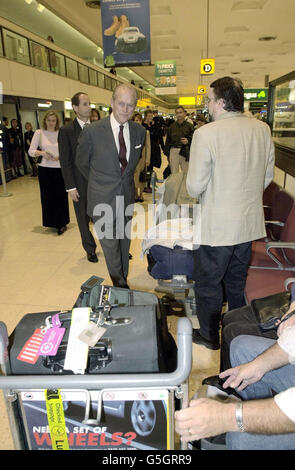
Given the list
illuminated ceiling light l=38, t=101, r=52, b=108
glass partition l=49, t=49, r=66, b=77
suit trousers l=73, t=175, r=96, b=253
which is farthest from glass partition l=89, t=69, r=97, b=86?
suit trousers l=73, t=175, r=96, b=253

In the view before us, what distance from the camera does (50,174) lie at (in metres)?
4.71

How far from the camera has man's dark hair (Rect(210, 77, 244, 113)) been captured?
5.98 feet

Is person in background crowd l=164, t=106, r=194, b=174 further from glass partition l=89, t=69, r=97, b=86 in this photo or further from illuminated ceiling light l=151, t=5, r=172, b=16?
glass partition l=89, t=69, r=97, b=86

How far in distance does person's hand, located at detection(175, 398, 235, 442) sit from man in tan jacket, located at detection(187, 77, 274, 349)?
45.2 inches

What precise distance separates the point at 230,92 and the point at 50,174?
341 centimetres

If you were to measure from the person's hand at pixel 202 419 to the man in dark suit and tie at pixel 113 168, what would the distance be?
6.25 ft

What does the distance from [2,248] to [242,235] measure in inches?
135

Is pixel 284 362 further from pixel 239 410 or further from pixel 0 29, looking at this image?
pixel 0 29

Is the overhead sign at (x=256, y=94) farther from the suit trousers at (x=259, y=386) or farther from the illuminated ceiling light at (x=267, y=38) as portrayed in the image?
the suit trousers at (x=259, y=386)

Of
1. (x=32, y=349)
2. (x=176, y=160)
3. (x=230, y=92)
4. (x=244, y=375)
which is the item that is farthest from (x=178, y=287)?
(x=176, y=160)

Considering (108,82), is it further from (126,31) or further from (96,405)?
(96,405)

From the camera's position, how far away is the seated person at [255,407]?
Answer: 3.14 ft

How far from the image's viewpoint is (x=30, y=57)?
9.60 meters

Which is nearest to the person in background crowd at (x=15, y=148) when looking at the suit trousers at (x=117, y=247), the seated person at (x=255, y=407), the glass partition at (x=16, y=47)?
the glass partition at (x=16, y=47)
